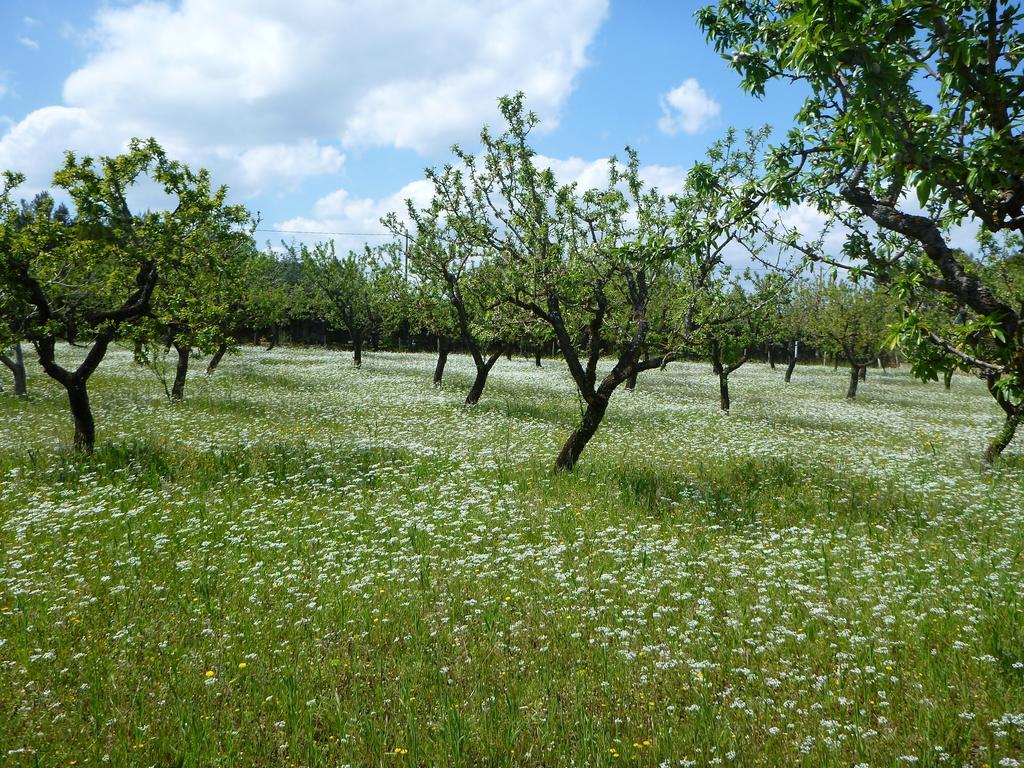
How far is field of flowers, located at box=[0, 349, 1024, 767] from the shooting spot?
4.93m

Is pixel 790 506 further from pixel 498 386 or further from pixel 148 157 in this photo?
pixel 498 386

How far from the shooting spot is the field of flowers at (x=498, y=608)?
4930 millimetres

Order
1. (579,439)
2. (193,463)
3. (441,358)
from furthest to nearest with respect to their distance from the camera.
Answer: (441,358), (579,439), (193,463)

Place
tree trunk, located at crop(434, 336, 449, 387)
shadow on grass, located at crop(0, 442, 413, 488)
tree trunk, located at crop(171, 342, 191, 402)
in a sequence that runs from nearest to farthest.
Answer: shadow on grass, located at crop(0, 442, 413, 488), tree trunk, located at crop(171, 342, 191, 402), tree trunk, located at crop(434, 336, 449, 387)

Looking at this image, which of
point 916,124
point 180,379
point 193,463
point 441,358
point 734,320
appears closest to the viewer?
point 916,124

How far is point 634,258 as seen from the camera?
662 centimetres

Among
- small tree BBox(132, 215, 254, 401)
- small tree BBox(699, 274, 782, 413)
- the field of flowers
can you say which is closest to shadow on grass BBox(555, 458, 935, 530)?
the field of flowers

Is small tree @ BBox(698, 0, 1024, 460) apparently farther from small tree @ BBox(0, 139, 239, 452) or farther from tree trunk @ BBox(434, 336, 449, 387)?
tree trunk @ BBox(434, 336, 449, 387)

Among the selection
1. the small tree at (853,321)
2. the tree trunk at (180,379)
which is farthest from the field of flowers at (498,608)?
the small tree at (853,321)

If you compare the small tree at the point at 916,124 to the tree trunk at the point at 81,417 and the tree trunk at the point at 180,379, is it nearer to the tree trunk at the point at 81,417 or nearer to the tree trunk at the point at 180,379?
the tree trunk at the point at 81,417

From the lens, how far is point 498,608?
23.1 ft

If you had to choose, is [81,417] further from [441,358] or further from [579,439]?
[441,358]

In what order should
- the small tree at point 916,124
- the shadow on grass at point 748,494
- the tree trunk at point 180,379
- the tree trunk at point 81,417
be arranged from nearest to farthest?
the small tree at point 916,124 → the shadow on grass at point 748,494 → the tree trunk at point 81,417 → the tree trunk at point 180,379

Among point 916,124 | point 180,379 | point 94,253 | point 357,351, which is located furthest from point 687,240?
point 357,351
